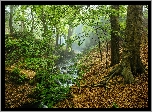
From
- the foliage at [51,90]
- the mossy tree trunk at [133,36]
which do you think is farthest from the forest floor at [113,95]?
the mossy tree trunk at [133,36]

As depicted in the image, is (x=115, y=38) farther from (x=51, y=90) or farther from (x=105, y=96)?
(x=51, y=90)

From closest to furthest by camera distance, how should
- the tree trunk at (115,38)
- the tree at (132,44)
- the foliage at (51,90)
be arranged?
1. the foliage at (51,90)
2. the tree at (132,44)
3. the tree trunk at (115,38)

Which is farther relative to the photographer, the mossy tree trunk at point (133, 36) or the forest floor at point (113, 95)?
the mossy tree trunk at point (133, 36)

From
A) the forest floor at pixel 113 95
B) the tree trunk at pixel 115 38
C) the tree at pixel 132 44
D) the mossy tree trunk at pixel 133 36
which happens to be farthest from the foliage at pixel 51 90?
the tree trunk at pixel 115 38

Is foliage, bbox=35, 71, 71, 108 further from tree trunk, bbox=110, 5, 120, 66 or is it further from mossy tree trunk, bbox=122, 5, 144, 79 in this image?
tree trunk, bbox=110, 5, 120, 66

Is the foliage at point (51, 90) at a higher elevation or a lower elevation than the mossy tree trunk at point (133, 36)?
lower

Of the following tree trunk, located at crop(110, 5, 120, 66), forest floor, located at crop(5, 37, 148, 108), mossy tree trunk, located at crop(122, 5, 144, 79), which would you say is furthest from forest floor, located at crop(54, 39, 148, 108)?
tree trunk, located at crop(110, 5, 120, 66)

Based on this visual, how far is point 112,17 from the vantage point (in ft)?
33.1

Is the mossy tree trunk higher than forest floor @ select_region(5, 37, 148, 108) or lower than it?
higher

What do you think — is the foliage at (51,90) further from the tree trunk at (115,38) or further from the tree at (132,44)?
the tree trunk at (115,38)

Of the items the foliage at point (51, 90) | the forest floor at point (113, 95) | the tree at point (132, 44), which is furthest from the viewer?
the tree at point (132, 44)

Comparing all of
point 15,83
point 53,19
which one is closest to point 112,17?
point 53,19
